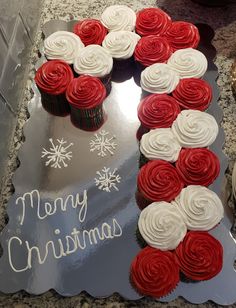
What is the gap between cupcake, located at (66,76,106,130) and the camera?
1017 mm

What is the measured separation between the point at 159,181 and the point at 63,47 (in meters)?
0.47

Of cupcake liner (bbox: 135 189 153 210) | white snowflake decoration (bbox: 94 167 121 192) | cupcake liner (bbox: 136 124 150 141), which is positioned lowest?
cupcake liner (bbox: 135 189 153 210)

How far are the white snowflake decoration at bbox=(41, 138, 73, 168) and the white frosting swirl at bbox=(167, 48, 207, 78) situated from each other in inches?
13.5

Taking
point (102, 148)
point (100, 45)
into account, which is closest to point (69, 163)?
point (102, 148)

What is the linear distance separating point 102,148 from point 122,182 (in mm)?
107

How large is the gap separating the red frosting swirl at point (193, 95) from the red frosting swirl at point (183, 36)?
5.6 inches

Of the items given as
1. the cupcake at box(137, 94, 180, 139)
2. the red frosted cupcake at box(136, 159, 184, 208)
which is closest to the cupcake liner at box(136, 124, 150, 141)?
the cupcake at box(137, 94, 180, 139)

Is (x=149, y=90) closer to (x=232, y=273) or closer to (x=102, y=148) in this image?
(x=102, y=148)

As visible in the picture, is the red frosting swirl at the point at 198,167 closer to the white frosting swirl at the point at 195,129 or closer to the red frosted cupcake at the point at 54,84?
the white frosting swirl at the point at 195,129

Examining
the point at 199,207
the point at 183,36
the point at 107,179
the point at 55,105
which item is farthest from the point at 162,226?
the point at 183,36

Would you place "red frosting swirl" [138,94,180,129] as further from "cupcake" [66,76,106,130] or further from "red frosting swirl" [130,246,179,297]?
"red frosting swirl" [130,246,179,297]

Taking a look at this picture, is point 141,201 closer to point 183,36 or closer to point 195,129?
point 195,129

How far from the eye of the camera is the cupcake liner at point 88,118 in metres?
1.03

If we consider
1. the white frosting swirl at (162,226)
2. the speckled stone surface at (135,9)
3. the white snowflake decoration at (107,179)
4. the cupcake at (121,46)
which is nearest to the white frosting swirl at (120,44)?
the cupcake at (121,46)
